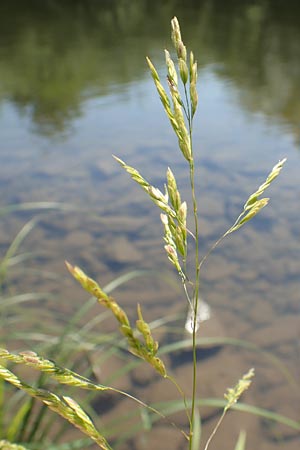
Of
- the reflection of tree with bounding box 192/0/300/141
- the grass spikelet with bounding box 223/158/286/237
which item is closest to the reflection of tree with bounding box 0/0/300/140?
the reflection of tree with bounding box 192/0/300/141

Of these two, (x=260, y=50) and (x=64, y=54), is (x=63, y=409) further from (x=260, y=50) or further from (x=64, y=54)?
(x=64, y=54)

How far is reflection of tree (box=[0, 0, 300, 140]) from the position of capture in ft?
18.6

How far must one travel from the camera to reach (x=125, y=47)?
7930 mm

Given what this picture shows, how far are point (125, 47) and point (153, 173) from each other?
4.77 metres

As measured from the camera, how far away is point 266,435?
5.83 feet

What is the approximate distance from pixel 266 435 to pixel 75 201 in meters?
1.99

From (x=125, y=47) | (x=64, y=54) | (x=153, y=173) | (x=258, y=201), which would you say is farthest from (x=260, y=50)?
(x=258, y=201)

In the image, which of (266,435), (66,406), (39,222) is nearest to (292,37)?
(39,222)

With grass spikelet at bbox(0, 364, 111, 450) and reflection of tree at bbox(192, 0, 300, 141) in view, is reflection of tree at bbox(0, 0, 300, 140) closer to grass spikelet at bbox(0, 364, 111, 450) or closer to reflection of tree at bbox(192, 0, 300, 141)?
reflection of tree at bbox(192, 0, 300, 141)

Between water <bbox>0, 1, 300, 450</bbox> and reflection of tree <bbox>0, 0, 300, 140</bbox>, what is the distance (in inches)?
1.4

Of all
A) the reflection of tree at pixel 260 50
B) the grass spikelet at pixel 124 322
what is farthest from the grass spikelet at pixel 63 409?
the reflection of tree at pixel 260 50

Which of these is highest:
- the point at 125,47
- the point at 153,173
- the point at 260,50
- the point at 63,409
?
the point at 125,47

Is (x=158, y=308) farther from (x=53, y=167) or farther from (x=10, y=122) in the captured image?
(x=10, y=122)

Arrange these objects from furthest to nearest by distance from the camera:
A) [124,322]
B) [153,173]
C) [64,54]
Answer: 1. [64,54]
2. [153,173]
3. [124,322]
